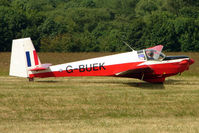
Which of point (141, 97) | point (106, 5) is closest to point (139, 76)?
point (141, 97)

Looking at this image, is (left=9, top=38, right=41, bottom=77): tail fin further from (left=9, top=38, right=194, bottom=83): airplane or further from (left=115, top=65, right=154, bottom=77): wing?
(left=115, top=65, right=154, bottom=77): wing

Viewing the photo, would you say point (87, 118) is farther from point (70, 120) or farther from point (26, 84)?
point (26, 84)

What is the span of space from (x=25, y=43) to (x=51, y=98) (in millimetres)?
3939

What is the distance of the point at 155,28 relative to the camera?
165ft

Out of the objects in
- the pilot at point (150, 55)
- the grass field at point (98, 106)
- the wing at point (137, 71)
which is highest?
the pilot at point (150, 55)

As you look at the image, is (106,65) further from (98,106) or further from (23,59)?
(98,106)

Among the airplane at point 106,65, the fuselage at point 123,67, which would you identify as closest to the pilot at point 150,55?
the airplane at point 106,65

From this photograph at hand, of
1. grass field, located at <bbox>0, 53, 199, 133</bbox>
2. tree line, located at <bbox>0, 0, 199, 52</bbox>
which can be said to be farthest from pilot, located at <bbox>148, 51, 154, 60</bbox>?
tree line, located at <bbox>0, 0, 199, 52</bbox>

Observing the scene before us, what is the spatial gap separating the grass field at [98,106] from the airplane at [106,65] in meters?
0.46

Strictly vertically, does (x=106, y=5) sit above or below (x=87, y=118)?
above

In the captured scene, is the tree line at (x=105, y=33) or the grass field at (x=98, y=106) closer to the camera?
the grass field at (x=98, y=106)

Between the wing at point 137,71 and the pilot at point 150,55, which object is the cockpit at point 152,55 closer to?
the pilot at point 150,55

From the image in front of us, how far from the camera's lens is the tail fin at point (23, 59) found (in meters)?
16.2

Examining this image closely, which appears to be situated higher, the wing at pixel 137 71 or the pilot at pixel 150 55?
the pilot at pixel 150 55
